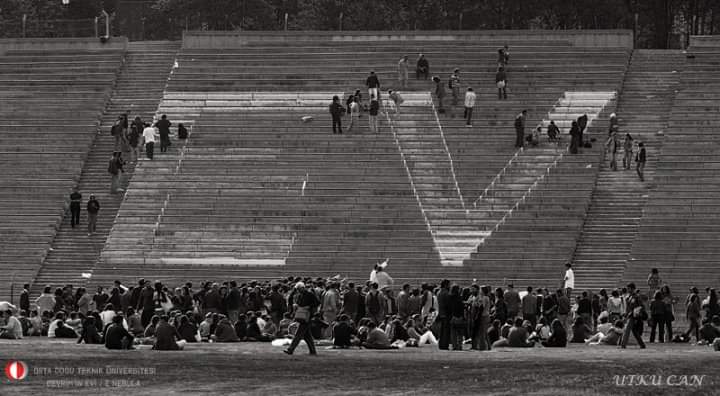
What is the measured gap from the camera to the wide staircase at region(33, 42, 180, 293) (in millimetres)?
55438

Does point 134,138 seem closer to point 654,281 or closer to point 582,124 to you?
point 582,124

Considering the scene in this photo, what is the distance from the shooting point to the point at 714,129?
5744 centimetres

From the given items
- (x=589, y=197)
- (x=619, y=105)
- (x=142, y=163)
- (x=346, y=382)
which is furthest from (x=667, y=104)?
(x=346, y=382)

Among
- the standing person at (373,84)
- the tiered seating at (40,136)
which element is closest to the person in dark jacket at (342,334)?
the tiered seating at (40,136)

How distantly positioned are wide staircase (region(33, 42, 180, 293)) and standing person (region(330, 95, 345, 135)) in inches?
258

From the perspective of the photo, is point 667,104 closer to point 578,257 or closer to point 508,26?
point 578,257

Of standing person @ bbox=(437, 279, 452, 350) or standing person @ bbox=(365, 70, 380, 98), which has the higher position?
standing person @ bbox=(365, 70, 380, 98)

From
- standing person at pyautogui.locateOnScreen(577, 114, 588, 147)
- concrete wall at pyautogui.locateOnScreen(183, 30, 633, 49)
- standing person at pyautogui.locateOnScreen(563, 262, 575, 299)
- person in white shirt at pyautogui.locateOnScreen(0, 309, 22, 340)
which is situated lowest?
person in white shirt at pyautogui.locateOnScreen(0, 309, 22, 340)

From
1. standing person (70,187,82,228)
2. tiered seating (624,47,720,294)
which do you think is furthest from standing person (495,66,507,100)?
standing person (70,187,82,228)

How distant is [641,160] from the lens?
56.2 meters

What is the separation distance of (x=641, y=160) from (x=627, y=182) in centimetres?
85

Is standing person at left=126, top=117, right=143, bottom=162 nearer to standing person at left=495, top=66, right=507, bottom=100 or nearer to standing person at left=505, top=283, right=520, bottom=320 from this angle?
standing person at left=495, top=66, right=507, bottom=100

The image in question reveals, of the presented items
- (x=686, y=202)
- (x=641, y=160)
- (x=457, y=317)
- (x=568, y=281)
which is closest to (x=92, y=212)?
(x=568, y=281)

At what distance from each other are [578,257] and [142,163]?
14.7 m
